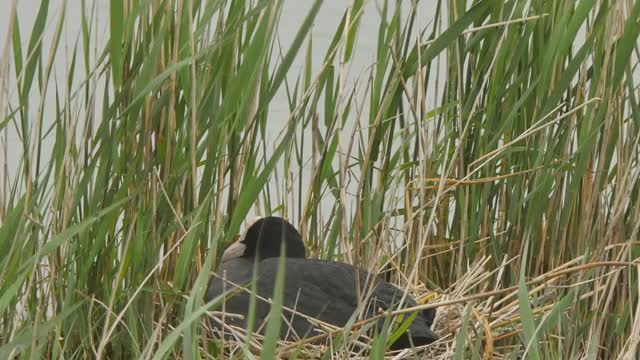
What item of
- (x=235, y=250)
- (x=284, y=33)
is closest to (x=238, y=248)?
(x=235, y=250)

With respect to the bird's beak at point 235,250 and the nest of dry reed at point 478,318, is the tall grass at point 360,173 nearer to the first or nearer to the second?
the nest of dry reed at point 478,318

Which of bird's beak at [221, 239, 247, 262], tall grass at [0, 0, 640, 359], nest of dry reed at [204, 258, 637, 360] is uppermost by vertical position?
tall grass at [0, 0, 640, 359]

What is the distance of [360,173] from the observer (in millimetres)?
2348

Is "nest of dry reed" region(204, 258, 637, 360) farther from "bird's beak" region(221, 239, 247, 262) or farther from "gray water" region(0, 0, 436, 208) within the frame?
"gray water" region(0, 0, 436, 208)

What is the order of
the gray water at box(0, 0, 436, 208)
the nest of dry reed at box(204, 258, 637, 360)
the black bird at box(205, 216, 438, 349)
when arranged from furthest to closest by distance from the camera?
the gray water at box(0, 0, 436, 208) < the black bird at box(205, 216, 438, 349) < the nest of dry reed at box(204, 258, 637, 360)

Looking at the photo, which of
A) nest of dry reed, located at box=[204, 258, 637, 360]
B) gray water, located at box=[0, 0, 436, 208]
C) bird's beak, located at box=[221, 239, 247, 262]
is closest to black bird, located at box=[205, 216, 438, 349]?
nest of dry reed, located at box=[204, 258, 637, 360]

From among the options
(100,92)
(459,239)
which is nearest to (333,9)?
(100,92)

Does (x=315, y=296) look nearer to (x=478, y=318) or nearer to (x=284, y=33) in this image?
(x=478, y=318)

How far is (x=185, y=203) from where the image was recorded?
2068 millimetres

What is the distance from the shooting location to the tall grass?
1.87 metres

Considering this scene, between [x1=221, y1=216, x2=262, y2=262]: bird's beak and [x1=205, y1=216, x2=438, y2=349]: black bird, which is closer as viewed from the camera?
[x1=205, y1=216, x2=438, y2=349]: black bird

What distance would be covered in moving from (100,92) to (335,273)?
2.36 metres

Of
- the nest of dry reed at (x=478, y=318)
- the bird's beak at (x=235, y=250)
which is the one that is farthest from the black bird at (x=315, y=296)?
the bird's beak at (x=235, y=250)

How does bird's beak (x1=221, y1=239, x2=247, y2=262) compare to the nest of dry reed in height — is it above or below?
above
